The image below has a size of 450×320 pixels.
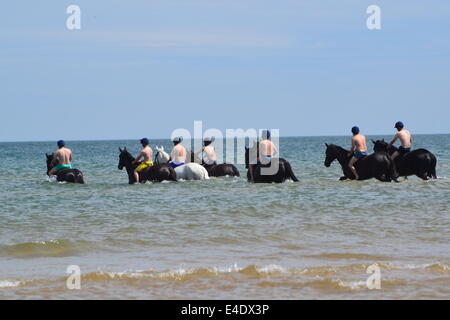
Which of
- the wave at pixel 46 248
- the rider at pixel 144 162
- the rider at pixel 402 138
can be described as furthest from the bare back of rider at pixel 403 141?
the wave at pixel 46 248

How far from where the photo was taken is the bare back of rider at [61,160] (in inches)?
931

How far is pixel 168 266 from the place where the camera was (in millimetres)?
9773

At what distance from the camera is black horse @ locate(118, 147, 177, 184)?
22.7 meters

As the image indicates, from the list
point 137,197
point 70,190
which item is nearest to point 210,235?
point 137,197

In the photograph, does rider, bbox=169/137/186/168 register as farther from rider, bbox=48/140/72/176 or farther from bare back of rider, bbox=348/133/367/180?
bare back of rider, bbox=348/133/367/180

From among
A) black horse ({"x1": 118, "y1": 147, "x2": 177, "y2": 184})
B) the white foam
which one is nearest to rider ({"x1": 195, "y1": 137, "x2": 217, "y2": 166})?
black horse ({"x1": 118, "y1": 147, "x2": 177, "y2": 184})

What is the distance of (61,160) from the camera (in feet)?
78.0

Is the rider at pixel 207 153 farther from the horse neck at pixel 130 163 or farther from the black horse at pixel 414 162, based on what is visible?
the black horse at pixel 414 162

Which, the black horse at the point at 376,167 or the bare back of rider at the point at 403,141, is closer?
the black horse at the point at 376,167

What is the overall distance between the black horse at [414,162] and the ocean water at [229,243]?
218 centimetres

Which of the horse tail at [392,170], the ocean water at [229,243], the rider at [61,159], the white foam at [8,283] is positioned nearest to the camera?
the ocean water at [229,243]

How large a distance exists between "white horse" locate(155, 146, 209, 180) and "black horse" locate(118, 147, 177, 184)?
0.44 metres
